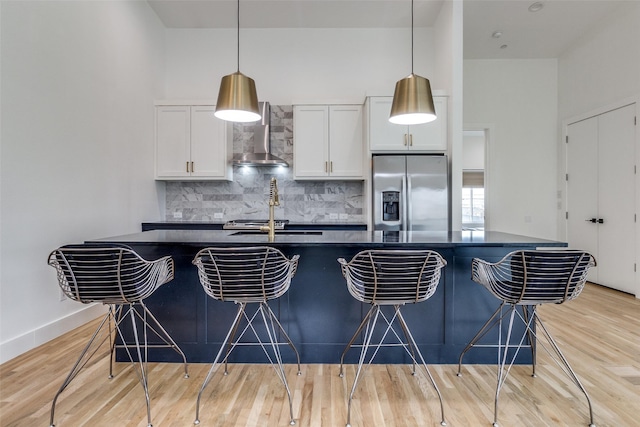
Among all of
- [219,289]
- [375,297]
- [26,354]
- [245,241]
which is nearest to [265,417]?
[219,289]

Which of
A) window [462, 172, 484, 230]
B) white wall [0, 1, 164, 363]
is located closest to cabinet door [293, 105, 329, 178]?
white wall [0, 1, 164, 363]

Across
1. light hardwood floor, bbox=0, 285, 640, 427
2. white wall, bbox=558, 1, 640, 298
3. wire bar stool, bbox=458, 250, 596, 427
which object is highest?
white wall, bbox=558, 1, 640, 298

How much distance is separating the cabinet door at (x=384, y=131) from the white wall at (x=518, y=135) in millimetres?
1952

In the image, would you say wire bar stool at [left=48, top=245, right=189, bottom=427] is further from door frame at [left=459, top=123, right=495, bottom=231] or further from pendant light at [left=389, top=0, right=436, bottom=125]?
door frame at [left=459, top=123, right=495, bottom=231]

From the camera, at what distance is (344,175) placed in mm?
4250

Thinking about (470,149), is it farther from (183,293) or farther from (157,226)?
(183,293)

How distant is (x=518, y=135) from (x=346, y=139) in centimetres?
294

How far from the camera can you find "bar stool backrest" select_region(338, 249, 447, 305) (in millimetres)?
1723

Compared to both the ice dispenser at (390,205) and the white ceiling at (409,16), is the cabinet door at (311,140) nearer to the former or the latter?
the ice dispenser at (390,205)

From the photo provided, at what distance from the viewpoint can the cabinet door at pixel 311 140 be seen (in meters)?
4.24

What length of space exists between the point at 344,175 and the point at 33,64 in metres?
3.11

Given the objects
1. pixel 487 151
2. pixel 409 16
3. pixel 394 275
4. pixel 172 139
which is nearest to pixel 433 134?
pixel 409 16

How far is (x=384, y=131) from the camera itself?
3873 mm

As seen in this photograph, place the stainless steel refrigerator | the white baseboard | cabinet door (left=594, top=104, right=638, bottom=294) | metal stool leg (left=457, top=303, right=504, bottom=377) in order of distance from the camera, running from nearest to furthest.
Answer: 1. metal stool leg (left=457, top=303, right=504, bottom=377)
2. the white baseboard
3. the stainless steel refrigerator
4. cabinet door (left=594, top=104, right=638, bottom=294)
